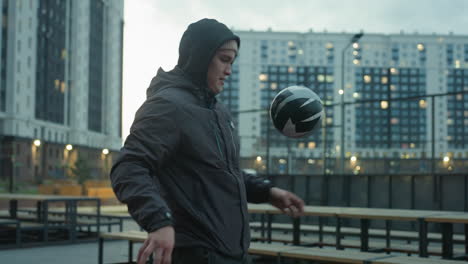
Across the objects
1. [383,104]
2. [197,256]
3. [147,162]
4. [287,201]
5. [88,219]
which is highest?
[383,104]

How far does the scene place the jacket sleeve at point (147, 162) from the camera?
220 cm

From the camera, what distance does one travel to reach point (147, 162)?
2.36 meters

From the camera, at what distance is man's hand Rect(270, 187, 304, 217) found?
3.02 m

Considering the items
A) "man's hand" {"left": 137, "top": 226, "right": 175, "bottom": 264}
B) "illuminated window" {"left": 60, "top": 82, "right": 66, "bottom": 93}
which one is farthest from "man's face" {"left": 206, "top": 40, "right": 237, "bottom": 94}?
"illuminated window" {"left": 60, "top": 82, "right": 66, "bottom": 93}

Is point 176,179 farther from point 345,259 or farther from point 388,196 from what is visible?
point 388,196

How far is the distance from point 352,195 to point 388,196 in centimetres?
107

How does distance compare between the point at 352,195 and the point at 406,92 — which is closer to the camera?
the point at 352,195

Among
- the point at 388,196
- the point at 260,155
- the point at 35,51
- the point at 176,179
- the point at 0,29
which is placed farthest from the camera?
the point at 35,51

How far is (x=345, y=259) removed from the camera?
6.41 meters

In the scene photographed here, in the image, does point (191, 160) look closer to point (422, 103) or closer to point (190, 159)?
point (190, 159)

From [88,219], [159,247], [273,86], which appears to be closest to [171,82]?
[159,247]

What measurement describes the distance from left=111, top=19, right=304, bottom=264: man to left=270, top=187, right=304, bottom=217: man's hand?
1.23ft

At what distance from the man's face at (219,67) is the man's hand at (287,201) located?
0.65 m

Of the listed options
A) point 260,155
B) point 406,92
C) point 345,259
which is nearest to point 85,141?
point 260,155
